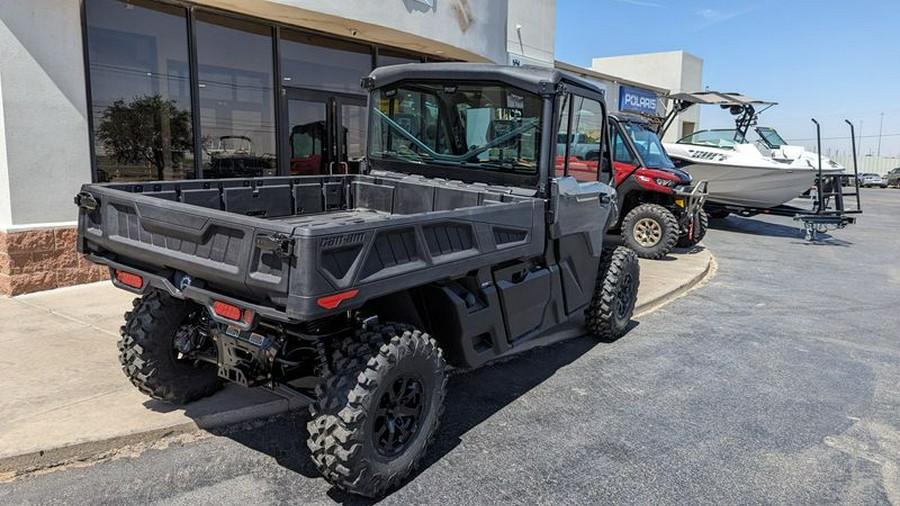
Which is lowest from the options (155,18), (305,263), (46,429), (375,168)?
(46,429)

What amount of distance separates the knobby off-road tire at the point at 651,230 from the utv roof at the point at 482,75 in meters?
5.86

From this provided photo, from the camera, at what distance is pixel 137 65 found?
7.58 meters

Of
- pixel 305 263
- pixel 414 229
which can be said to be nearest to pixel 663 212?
pixel 414 229

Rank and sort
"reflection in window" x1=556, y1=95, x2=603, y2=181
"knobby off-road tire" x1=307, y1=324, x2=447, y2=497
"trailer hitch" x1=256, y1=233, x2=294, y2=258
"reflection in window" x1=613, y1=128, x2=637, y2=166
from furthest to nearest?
1. "reflection in window" x1=613, y1=128, x2=637, y2=166
2. "reflection in window" x1=556, y1=95, x2=603, y2=181
3. "knobby off-road tire" x1=307, y1=324, x2=447, y2=497
4. "trailer hitch" x1=256, y1=233, x2=294, y2=258

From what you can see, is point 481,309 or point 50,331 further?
point 50,331

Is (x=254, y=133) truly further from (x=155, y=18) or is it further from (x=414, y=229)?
(x=414, y=229)

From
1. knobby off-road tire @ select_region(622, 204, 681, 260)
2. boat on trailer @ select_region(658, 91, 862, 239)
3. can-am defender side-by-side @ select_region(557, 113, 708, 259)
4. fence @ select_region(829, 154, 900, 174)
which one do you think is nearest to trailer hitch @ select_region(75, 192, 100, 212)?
can-am defender side-by-side @ select_region(557, 113, 708, 259)

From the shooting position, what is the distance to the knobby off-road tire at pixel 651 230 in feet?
34.8

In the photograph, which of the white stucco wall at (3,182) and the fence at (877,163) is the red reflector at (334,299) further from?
the fence at (877,163)

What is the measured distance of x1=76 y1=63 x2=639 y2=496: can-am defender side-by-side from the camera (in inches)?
117

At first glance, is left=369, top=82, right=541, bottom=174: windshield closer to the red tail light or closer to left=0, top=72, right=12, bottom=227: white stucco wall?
the red tail light

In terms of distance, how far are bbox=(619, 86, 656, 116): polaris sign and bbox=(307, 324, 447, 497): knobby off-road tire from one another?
21.5 metres

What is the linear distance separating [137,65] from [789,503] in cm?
781

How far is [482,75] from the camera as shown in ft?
15.6
